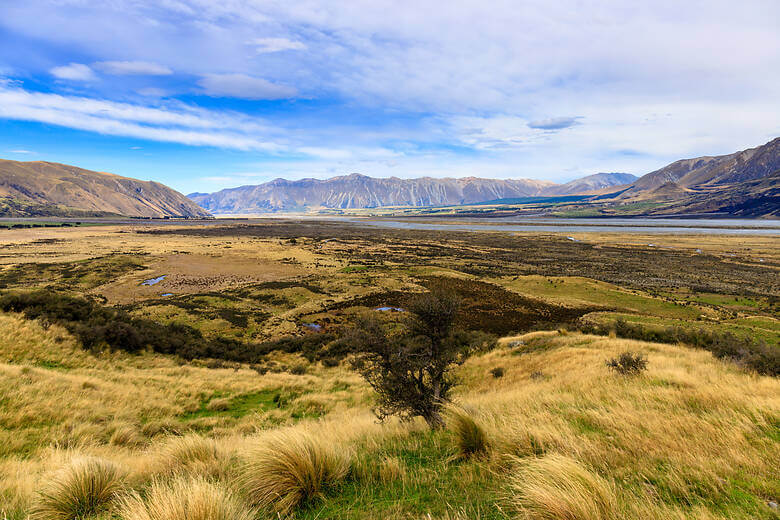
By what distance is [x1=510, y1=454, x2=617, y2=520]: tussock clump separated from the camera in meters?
2.52

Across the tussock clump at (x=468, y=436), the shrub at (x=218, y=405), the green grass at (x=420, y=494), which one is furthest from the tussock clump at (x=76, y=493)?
the shrub at (x=218, y=405)

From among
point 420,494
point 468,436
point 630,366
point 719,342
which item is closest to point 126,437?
point 420,494

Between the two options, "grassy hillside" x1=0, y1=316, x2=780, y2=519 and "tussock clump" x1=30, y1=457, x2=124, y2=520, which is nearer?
"grassy hillside" x1=0, y1=316, x2=780, y2=519

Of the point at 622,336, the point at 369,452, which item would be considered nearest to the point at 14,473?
the point at 369,452

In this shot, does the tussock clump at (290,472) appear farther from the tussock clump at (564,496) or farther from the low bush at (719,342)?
the low bush at (719,342)

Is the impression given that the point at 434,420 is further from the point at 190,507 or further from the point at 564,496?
the point at 190,507

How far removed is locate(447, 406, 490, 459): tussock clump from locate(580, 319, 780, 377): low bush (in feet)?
28.4

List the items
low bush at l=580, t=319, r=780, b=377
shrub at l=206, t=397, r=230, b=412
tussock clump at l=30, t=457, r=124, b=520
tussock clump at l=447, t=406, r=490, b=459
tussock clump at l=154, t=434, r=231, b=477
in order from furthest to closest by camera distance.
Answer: shrub at l=206, t=397, r=230, b=412
low bush at l=580, t=319, r=780, b=377
tussock clump at l=447, t=406, r=490, b=459
tussock clump at l=154, t=434, r=231, b=477
tussock clump at l=30, t=457, r=124, b=520

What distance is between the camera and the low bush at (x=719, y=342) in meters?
8.35

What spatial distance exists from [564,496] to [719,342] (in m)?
16.1

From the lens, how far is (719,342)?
1316 cm

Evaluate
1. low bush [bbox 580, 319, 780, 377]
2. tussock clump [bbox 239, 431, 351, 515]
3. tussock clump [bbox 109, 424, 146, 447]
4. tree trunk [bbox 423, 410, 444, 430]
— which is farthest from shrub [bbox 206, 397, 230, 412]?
low bush [bbox 580, 319, 780, 377]

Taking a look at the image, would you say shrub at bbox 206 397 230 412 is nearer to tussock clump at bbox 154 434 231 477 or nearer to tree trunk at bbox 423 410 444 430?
tussock clump at bbox 154 434 231 477

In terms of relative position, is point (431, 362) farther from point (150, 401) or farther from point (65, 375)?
point (65, 375)
